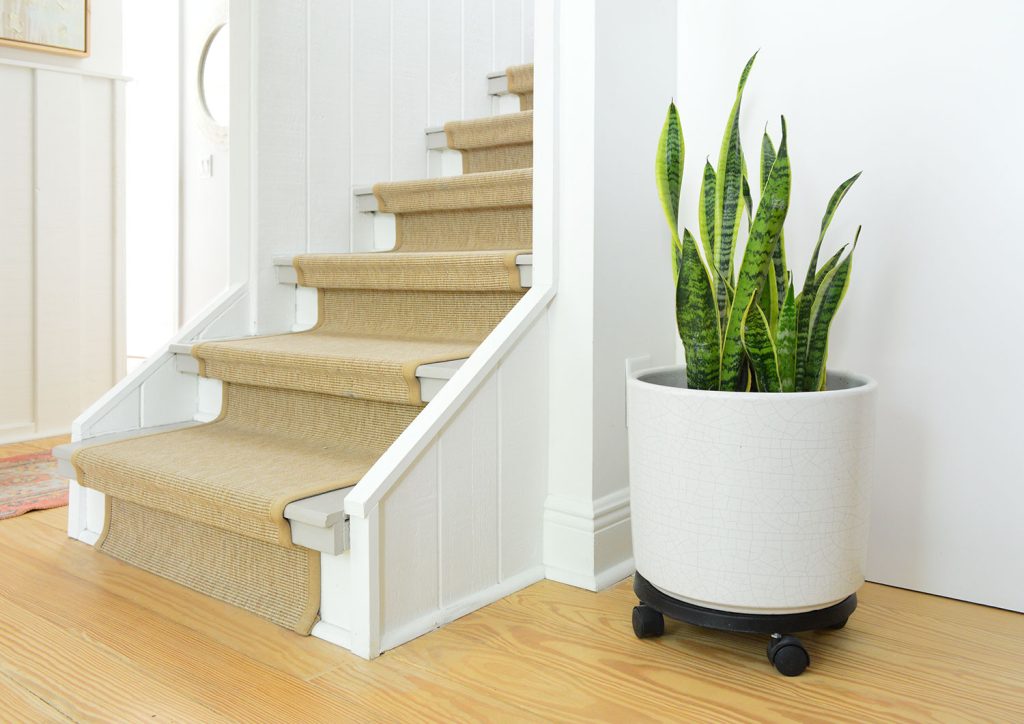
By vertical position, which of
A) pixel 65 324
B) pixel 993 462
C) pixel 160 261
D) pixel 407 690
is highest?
pixel 160 261

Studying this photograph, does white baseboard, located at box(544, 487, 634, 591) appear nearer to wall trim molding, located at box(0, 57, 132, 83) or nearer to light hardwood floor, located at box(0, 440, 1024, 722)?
light hardwood floor, located at box(0, 440, 1024, 722)

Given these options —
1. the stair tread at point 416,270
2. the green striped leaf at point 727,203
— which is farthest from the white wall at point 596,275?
the green striped leaf at point 727,203

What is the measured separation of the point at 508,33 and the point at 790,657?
6.77 feet

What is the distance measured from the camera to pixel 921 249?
1.52 meters

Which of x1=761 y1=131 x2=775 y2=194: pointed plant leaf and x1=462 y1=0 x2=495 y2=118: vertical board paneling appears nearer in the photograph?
x1=761 y1=131 x2=775 y2=194: pointed plant leaf

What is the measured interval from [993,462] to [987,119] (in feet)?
1.83

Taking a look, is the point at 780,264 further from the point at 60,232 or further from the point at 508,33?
the point at 60,232

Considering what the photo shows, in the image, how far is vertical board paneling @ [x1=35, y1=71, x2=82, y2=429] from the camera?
3020mm

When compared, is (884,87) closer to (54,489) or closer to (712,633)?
(712,633)

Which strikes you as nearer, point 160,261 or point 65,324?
point 65,324

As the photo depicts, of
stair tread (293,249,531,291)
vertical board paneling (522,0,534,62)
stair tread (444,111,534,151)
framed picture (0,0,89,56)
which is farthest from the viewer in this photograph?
framed picture (0,0,89,56)

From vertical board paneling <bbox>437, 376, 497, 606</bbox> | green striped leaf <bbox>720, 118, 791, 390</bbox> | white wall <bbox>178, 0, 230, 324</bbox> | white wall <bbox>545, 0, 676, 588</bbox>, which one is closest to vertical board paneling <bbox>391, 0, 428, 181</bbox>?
white wall <bbox>545, 0, 676, 588</bbox>

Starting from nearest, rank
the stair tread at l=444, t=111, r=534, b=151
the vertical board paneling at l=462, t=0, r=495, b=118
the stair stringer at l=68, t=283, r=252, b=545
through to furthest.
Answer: the stair stringer at l=68, t=283, r=252, b=545, the stair tread at l=444, t=111, r=534, b=151, the vertical board paneling at l=462, t=0, r=495, b=118

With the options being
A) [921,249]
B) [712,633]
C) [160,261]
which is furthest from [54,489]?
[160,261]
